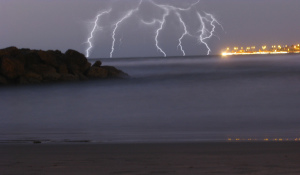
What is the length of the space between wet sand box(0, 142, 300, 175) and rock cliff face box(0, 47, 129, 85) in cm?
1892

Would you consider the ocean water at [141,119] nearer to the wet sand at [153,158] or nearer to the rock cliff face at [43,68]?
the wet sand at [153,158]

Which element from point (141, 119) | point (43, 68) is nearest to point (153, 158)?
point (141, 119)

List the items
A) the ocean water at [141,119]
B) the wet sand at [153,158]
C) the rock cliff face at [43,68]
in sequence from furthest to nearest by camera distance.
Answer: the rock cliff face at [43,68] < the ocean water at [141,119] < the wet sand at [153,158]

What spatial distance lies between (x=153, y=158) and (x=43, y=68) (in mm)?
22586

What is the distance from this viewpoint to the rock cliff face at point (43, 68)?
2505 centimetres

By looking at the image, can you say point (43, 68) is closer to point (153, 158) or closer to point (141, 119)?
point (141, 119)

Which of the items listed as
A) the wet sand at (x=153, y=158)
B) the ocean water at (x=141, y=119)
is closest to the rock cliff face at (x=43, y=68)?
the ocean water at (x=141, y=119)

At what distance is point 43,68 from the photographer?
1070 inches

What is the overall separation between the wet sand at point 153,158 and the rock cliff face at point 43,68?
18.9 m

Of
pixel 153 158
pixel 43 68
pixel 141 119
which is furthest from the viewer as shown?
pixel 43 68

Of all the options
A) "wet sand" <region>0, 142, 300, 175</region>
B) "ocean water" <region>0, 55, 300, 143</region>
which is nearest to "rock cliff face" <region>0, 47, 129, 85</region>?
"ocean water" <region>0, 55, 300, 143</region>

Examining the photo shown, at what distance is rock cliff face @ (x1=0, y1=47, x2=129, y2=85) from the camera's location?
2505 centimetres

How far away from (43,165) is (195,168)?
72.2 inches

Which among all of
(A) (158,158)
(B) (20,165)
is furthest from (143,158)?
(B) (20,165)
